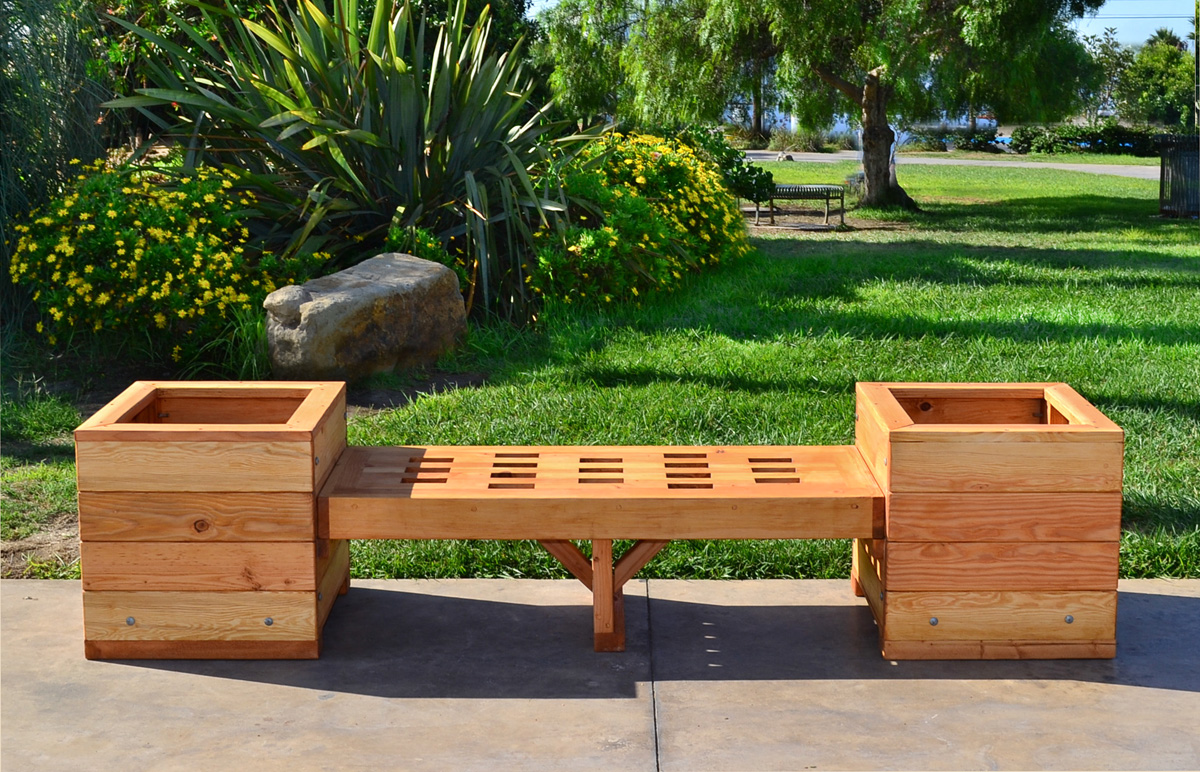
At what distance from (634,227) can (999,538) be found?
5479 mm

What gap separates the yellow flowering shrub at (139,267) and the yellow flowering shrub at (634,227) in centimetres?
179

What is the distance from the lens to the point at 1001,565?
3639mm

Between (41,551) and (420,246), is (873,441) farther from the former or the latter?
(420,246)

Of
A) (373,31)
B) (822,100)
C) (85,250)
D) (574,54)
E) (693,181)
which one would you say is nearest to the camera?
(85,250)

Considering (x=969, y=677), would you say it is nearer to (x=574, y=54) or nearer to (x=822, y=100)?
(x=822, y=100)

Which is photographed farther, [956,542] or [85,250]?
[85,250]

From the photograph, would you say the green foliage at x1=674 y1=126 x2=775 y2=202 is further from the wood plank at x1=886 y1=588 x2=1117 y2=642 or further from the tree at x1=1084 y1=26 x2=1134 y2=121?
the tree at x1=1084 y1=26 x2=1134 y2=121

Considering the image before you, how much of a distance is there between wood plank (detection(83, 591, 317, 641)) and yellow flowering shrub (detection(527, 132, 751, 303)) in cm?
474

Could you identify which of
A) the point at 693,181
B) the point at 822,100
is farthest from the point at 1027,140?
the point at 693,181

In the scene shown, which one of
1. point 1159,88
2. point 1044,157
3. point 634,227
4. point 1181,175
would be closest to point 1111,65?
point 1159,88

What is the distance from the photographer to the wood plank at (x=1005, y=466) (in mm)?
3557

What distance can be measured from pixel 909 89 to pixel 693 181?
6384mm

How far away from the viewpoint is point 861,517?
3.66 meters

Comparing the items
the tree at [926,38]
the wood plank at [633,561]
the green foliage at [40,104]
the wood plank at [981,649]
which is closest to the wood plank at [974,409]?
the wood plank at [981,649]
